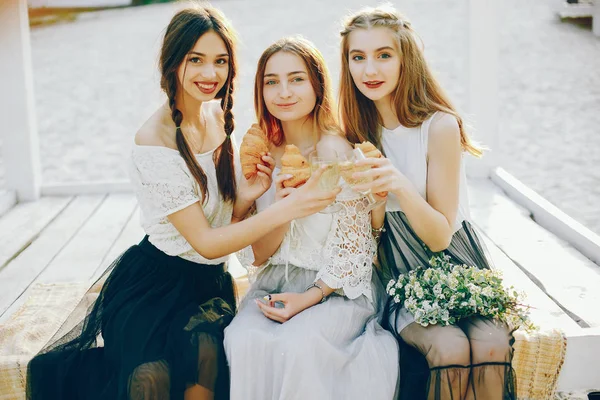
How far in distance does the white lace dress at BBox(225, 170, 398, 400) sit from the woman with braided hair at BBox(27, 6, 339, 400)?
0.13m

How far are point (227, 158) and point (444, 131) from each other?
90 centimetres

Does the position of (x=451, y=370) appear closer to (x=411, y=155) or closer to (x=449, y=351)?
(x=449, y=351)

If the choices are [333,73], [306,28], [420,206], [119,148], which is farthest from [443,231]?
[306,28]

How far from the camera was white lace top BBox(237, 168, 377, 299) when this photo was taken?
2766 mm

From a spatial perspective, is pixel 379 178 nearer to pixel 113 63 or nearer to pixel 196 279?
pixel 196 279

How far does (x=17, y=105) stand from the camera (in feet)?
18.9

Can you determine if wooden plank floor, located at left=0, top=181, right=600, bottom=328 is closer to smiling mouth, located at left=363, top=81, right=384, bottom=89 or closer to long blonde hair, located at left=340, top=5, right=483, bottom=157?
long blonde hair, located at left=340, top=5, right=483, bottom=157

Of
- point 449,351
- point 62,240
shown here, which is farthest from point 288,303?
point 62,240

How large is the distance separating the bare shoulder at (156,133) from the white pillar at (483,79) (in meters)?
3.57

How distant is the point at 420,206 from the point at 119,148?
7498 millimetres

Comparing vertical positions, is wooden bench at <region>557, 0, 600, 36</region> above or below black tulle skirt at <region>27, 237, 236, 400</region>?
above

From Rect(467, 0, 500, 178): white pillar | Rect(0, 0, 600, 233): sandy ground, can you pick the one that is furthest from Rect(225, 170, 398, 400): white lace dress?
Rect(467, 0, 500, 178): white pillar

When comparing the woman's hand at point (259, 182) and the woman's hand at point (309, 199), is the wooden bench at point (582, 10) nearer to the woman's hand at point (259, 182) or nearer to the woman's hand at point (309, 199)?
the woman's hand at point (259, 182)

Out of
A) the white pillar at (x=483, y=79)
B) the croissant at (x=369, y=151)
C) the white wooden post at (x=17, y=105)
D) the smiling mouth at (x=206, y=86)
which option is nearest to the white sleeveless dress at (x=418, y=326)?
the croissant at (x=369, y=151)
